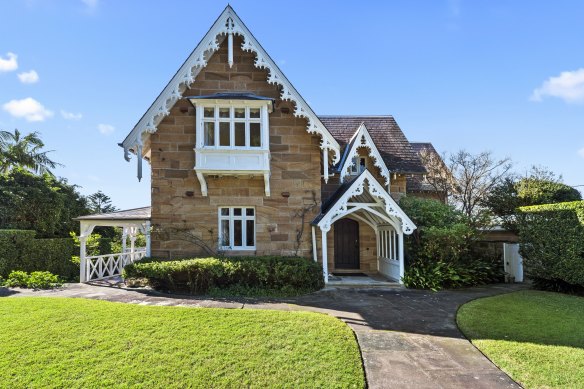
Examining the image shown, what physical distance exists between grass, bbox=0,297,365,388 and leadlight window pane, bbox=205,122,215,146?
6409mm

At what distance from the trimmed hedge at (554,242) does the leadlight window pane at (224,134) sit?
10988 millimetres

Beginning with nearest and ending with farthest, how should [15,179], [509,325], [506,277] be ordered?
[509,325], [506,277], [15,179]

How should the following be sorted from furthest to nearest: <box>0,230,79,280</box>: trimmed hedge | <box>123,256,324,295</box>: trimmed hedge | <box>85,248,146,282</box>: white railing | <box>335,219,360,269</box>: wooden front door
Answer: <box>335,219,360,269</box>: wooden front door < <box>0,230,79,280</box>: trimmed hedge < <box>85,248,146,282</box>: white railing < <box>123,256,324,295</box>: trimmed hedge

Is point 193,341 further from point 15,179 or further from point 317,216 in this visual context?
point 15,179

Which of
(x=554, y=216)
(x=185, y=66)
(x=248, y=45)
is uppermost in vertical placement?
(x=248, y=45)

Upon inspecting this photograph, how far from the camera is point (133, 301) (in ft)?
29.5

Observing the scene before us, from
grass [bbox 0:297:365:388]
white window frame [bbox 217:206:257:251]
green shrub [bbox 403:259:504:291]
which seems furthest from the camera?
white window frame [bbox 217:206:257:251]

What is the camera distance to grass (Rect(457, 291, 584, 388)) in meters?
4.88

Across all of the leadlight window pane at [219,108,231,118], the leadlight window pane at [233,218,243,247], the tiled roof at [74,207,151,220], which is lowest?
the leadlight window pane at [233,218,243,247]

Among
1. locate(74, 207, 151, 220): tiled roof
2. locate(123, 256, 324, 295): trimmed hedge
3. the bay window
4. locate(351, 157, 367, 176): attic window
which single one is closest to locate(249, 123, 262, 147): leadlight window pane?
the bay window

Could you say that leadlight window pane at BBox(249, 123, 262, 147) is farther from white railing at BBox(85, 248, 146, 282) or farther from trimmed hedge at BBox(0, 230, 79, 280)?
trimmed hedge at BBox(0, 230, 79, 280)

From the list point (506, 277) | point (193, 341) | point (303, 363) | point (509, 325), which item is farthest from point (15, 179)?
point (506, 277)

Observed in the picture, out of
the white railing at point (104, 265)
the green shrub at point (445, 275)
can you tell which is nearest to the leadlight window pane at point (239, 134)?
the white railing at point (104, 265)

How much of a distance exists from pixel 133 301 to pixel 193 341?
4.12 m
